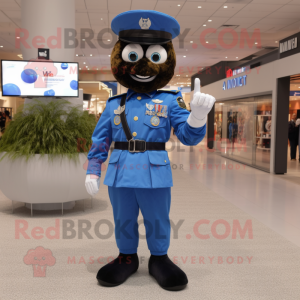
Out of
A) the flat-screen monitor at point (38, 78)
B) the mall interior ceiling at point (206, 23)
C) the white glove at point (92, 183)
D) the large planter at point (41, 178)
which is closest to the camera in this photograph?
the white glove at point (92, 183)

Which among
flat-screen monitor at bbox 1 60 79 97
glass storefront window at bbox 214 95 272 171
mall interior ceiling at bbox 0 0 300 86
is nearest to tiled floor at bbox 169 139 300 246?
glass storefront window at bbox 214 95 272 171

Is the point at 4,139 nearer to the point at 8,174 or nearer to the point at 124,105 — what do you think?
the point at 8,174

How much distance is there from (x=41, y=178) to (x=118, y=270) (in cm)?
186

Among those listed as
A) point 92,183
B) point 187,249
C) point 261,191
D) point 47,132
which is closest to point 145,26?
point 92,183

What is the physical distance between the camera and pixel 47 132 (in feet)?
13.4

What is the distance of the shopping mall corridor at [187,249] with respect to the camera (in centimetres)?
238

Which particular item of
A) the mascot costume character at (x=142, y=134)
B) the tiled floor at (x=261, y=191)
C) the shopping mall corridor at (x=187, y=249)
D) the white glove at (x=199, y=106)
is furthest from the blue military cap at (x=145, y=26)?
the tiled floor at (x=261, y=191)

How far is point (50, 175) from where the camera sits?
4.00 meters

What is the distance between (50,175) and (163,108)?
82.6 inches

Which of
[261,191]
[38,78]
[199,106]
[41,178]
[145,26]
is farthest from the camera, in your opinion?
[261,191]

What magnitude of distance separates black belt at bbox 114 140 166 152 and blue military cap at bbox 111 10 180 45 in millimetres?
653

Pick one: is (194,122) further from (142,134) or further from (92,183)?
(92,183)

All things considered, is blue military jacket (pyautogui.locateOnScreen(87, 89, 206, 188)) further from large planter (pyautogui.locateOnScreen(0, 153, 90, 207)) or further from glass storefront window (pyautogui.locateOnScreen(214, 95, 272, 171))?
glass storefront window (pyautogui.locateOnScreen(214, 95, 272, 171))

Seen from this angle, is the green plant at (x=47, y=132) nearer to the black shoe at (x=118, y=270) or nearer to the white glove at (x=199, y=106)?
the black shoe at (x=118, y=270)
